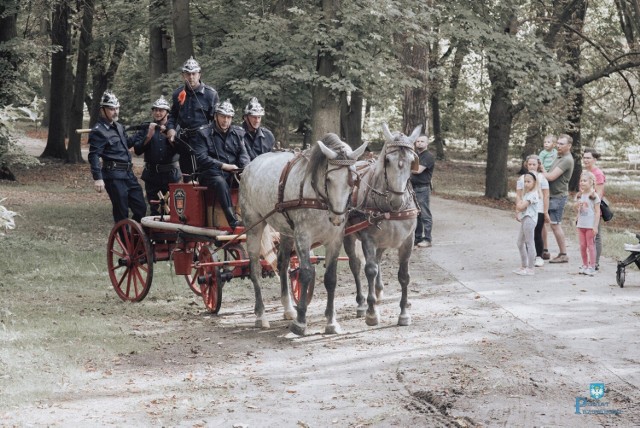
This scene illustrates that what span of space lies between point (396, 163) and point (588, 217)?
14.8ft

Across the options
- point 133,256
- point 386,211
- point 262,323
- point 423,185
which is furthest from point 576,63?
point 262,323

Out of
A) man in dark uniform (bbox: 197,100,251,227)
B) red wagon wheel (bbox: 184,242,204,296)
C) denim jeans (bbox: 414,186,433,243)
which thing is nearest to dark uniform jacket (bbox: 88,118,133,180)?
red wagon wheel (bbox: 184,242,204,296)

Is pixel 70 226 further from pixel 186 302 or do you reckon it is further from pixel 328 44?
pixel 186 302

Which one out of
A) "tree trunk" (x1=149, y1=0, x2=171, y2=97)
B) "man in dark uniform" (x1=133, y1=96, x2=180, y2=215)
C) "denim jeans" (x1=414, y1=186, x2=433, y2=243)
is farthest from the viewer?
"tree trunk" (x1=149, y1=0, x2=171, y2=97)

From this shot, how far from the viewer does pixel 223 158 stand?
36.1ft

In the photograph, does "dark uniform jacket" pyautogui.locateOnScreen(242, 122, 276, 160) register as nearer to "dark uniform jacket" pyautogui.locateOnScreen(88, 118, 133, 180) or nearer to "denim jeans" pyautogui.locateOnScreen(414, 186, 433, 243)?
"dark uniform jacket" pyautogui.locateOnScreen(88, 118, 133, 180)

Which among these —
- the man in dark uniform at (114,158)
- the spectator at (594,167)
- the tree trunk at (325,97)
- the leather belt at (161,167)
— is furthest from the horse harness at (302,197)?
the tree trunk at (325,97)

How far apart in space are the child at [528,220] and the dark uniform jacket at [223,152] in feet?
15.0

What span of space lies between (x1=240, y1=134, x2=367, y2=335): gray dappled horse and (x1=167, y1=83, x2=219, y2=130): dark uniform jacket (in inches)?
55.5

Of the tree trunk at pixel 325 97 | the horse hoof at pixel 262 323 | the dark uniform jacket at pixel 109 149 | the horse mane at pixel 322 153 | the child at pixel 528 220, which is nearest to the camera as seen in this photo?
the horse mane at pixel 322 153

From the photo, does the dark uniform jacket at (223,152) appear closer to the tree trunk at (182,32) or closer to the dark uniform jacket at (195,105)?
the dark uniform jacket at (195,105)

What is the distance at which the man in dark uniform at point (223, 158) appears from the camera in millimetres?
10648

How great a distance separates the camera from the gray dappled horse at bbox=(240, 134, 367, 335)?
9250 mm

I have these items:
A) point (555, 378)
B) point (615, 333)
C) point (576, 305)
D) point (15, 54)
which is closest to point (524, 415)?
point (555, 378)
